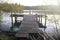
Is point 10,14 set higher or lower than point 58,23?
higher

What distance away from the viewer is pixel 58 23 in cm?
204

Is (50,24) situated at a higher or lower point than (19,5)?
lower

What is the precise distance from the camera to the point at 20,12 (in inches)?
79.1

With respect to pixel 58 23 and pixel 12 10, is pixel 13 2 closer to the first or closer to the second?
pixel 12 10

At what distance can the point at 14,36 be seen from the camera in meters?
1.98

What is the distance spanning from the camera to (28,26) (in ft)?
6.64

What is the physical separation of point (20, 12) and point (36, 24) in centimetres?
29

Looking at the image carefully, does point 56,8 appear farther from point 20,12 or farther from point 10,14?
point 10,14

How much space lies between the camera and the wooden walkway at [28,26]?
1990 mm

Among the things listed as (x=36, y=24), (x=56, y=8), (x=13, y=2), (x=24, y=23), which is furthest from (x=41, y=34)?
(x=13, y=2)

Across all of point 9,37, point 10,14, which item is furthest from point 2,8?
point 9,37

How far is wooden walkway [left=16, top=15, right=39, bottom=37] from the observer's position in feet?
6.53

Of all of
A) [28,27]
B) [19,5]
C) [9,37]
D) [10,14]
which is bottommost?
[9,37]

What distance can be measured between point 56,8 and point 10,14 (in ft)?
2.23
